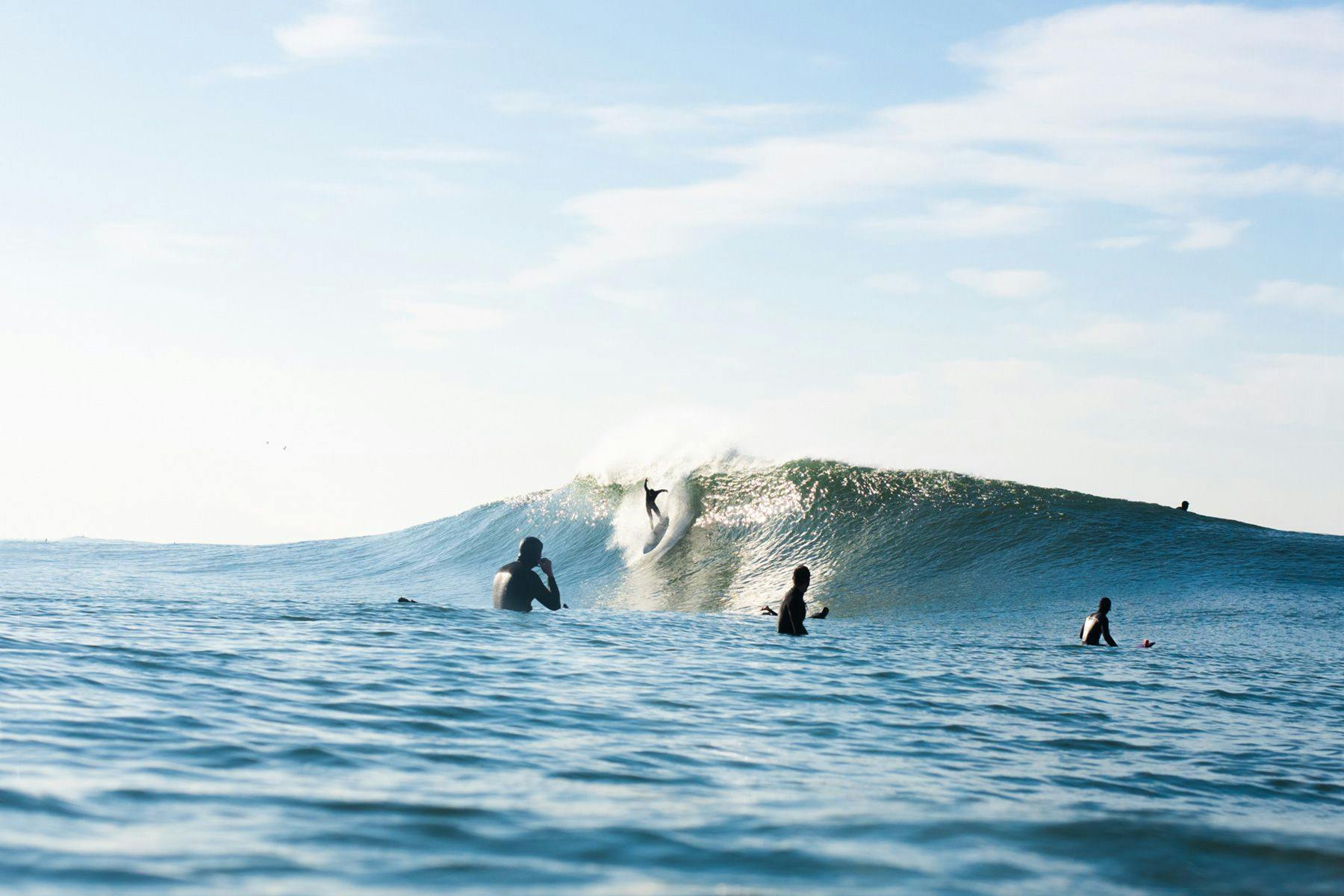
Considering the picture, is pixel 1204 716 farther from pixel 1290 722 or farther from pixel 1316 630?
pixel 1316 630

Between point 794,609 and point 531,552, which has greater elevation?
point 531,552

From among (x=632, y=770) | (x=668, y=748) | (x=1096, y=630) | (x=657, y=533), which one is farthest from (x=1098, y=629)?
(x=657, y=533)

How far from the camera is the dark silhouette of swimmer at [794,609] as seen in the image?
11961mm

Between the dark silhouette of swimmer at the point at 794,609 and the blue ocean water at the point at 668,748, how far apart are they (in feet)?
1.49

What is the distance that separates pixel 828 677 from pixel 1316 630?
796cm

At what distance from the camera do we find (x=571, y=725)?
19.5 feet

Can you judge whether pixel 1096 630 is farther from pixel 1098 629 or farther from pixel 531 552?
pixel 531 552

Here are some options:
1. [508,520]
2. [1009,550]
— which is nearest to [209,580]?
[508,520]

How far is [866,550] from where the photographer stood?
19062 millimetres

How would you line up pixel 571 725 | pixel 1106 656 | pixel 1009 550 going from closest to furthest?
pixel 571 725, pixel 1106 656, pixel 1009 550

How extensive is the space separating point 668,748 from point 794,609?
664cm

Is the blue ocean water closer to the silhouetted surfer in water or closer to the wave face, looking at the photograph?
the silhouetted surfer in water

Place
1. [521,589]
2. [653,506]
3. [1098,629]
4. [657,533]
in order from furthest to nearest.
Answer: [653,506] < [657,533] < [521,589] < [1098,629]

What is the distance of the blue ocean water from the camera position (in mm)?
3523
